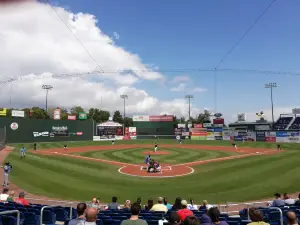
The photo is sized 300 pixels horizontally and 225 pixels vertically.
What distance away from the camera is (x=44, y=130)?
65.4 m

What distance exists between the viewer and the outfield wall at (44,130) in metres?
59.4

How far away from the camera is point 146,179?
23547 mm

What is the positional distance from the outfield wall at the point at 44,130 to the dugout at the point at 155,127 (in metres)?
15.5

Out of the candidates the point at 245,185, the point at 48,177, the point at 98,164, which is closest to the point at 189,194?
the point at 245,185

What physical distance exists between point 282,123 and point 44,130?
7507 cm

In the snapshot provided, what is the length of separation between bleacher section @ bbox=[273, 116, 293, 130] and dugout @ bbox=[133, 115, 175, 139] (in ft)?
118

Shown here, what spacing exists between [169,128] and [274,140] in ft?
98.1

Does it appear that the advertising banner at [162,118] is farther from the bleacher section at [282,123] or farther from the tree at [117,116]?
the tree at [117,116]

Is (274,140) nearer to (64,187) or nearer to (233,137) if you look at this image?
(233,137)

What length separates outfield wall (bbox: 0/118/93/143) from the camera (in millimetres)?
59375

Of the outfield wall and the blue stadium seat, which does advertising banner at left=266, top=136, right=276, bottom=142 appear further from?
the blue stadium seat

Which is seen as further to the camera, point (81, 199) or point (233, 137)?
point (233, 137)

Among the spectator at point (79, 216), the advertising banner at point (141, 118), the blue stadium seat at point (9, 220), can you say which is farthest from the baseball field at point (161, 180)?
the advertising banner at point (141, 118)

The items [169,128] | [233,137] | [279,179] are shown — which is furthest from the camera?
[169,128]
